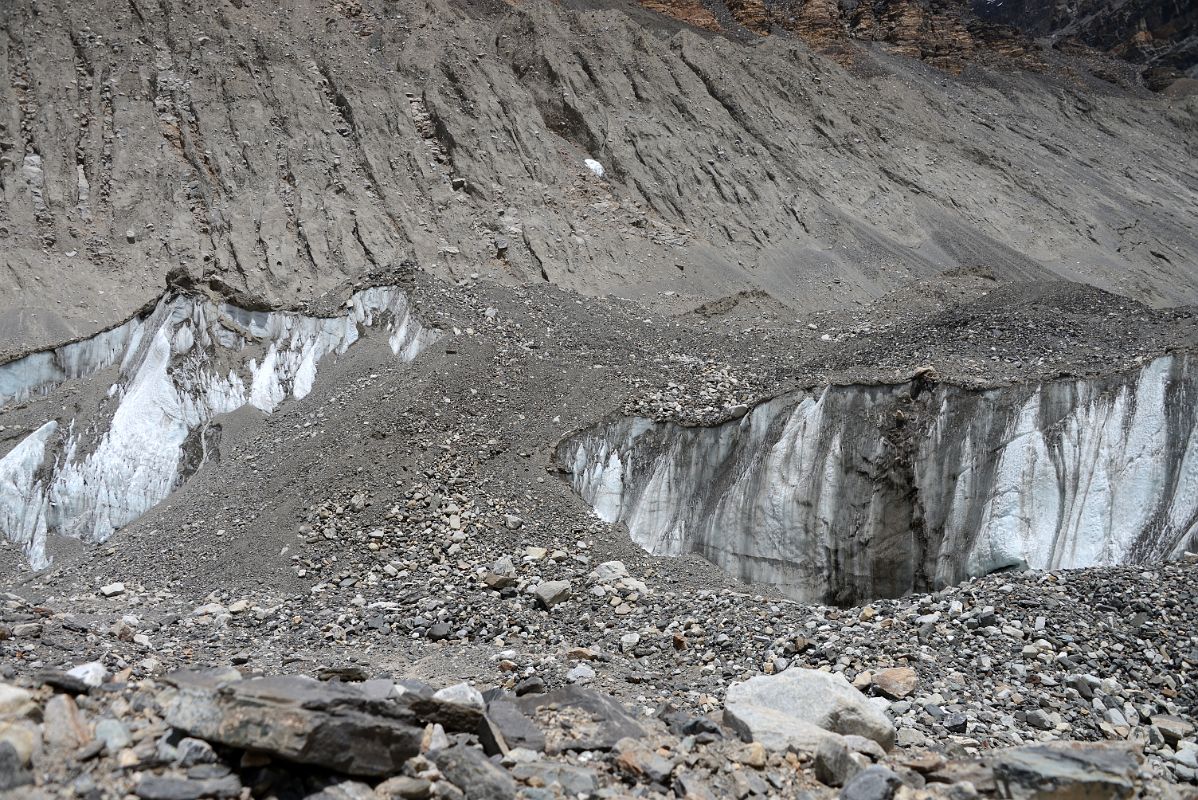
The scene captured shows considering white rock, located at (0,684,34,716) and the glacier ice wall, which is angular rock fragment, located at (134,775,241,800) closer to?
white rock, located at (0,684,34,716)

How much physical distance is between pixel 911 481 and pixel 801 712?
22.1 ft

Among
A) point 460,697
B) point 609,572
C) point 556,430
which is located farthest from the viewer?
point 556,430

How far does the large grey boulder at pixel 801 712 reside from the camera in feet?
20.9

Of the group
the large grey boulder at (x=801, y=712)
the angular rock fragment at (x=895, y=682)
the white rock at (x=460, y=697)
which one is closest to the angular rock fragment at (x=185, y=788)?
the white rock at (x=460, y=697)

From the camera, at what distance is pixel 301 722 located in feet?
16.2

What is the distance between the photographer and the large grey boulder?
6.38m

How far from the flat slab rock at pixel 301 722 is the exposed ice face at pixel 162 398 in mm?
13112

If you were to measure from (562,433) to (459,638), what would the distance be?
16.6ft

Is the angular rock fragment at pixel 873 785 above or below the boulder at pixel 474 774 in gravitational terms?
below

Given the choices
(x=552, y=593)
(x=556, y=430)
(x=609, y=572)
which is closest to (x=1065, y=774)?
(x=552, y=593)

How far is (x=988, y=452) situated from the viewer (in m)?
12.5

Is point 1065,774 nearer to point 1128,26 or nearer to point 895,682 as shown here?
point 895,682

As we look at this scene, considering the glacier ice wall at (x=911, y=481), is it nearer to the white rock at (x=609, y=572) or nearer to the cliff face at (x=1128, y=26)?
the white rock at (x=609, y=572)

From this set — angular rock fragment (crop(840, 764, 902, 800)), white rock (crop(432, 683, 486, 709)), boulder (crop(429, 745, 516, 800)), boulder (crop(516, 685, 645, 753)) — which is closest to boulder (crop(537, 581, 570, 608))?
boulder (crop(516, 685, 645, 753))
